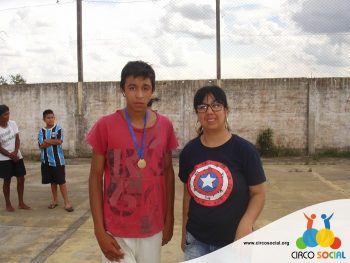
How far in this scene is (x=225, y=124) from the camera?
6.84 feet

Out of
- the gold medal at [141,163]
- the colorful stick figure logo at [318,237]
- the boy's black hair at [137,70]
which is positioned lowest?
the colorful stick figure logo at [318,237]

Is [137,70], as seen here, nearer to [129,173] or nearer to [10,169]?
[129,173]

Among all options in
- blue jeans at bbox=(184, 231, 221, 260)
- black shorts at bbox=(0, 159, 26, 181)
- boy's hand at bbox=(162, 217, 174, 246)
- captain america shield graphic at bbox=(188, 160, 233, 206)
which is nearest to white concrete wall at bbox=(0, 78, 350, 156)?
black shorts at bbox=(0, 159, 26, 181)

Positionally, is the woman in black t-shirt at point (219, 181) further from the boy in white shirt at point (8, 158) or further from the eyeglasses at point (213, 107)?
the boy in white shirt at point (8, 158)

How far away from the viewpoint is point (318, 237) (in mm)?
1795

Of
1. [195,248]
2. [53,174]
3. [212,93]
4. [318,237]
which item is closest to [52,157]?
[53,174]

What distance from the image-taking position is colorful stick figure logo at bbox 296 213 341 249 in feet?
5.86

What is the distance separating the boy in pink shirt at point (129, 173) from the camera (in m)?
2.05

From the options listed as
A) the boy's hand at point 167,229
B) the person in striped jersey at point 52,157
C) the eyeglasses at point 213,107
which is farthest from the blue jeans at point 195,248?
the person in striped jersey at point 52,157

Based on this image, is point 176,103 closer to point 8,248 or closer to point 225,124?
point 8,248

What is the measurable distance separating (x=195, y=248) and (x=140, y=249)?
0.28 metres

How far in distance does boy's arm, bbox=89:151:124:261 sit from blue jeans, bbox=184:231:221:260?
324mm

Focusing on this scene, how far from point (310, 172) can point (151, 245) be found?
6.61m

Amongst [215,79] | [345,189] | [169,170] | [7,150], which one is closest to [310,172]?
[345,189]
